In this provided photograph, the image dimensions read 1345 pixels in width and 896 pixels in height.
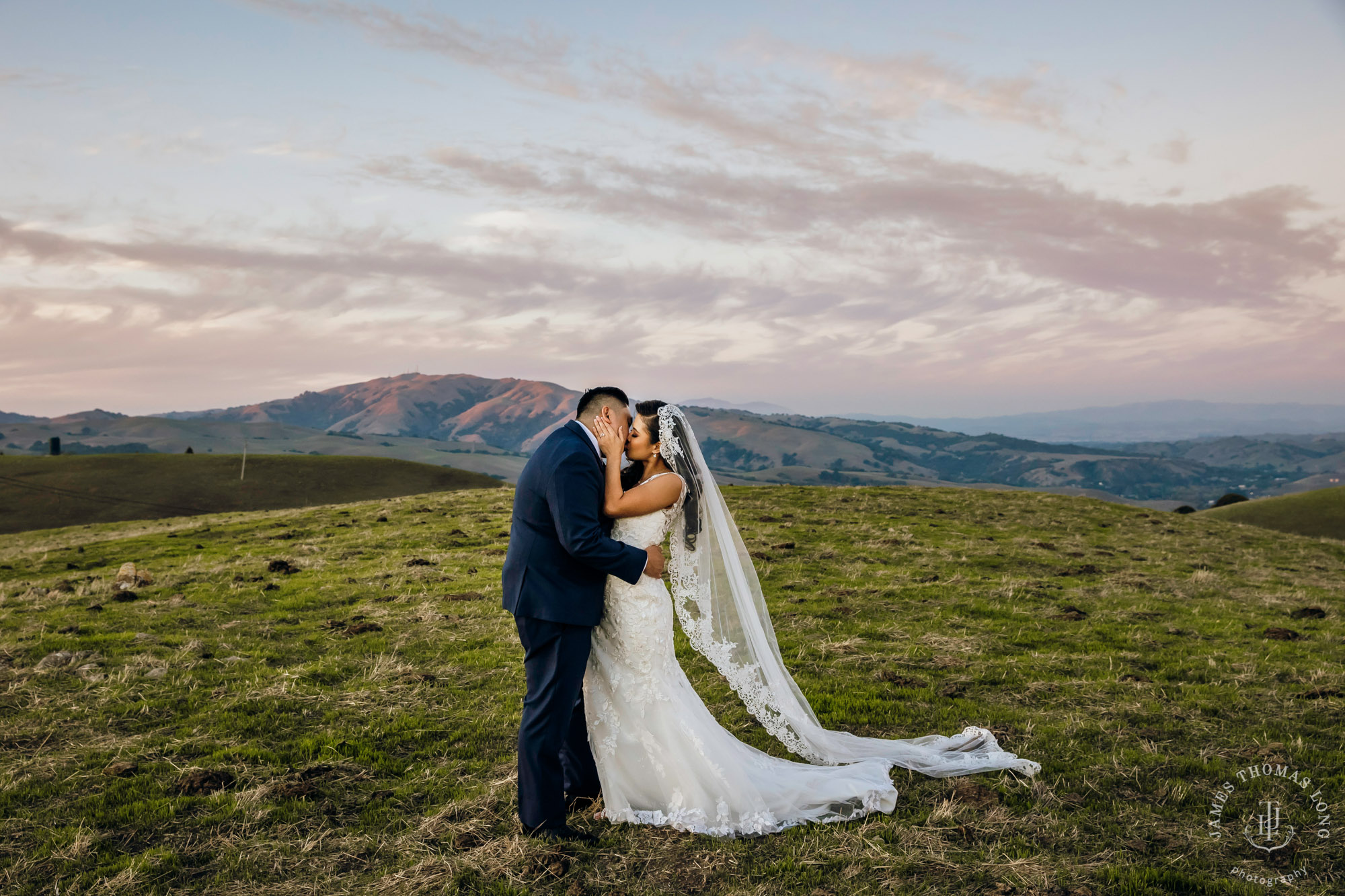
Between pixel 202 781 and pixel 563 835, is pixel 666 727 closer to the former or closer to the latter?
pixel 563 835

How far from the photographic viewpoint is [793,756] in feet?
25.9

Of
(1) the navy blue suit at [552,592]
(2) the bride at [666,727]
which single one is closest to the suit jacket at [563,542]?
(1) the navy blue suit at [552,592]

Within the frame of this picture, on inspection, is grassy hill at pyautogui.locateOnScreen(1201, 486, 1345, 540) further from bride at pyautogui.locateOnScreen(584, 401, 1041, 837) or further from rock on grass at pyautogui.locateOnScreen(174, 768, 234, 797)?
rock on grass at pyautogui.locateOnScreen(174, 768, 234, 797)

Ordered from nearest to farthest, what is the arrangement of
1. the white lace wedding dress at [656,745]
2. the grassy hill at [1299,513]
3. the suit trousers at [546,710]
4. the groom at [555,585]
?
1. the groom at [555,585]
2. the suit trousers at [546,710]
3. the white lace wedding dress at [656,745]
4. the grassy hill at [1299,513]

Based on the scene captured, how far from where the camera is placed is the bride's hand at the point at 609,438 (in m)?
6.21

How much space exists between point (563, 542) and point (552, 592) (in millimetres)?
525

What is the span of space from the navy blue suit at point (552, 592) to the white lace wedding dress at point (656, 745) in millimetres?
366

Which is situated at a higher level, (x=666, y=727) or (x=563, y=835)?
(x=666, y=727)

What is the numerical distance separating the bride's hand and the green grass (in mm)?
3304

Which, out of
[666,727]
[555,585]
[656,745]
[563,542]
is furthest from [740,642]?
[563,542]

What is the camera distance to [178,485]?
264 ft

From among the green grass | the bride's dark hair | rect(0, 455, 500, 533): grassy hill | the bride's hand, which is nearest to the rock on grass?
the green grass

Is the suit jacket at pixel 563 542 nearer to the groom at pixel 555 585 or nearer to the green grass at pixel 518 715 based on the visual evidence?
the groom at pixel 555 585

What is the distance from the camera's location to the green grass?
5.78 meters
